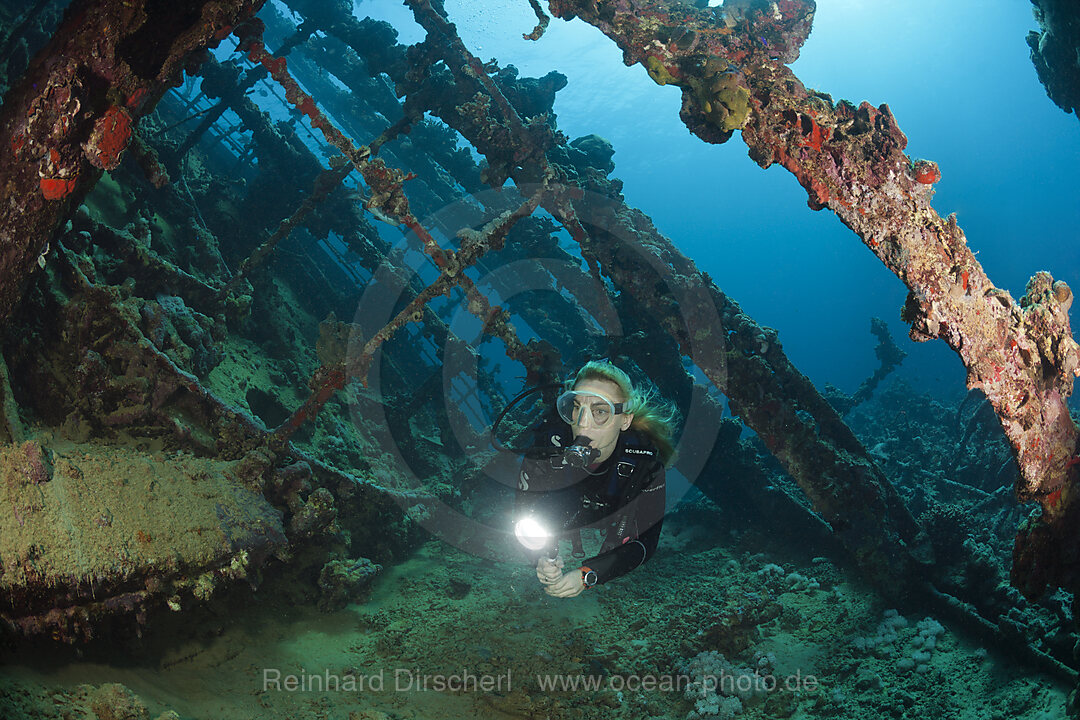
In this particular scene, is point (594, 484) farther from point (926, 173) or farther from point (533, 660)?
point (926, 173)

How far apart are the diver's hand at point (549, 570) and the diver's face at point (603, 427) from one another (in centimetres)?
79

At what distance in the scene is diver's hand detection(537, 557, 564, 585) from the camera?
2541 mm

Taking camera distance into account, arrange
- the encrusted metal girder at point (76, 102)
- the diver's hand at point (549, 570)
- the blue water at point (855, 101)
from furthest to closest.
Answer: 1. the blue water at point (855, 101)
2. the encrusted metal girder at point (76, 102)
3. the diver's hand at point (549, 570)

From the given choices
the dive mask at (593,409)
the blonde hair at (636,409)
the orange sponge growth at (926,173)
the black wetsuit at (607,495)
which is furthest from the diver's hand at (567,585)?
the orange sponge growth at (926,173)

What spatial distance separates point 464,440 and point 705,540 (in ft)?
13.4

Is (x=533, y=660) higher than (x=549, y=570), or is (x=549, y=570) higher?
(x=549, y=570)

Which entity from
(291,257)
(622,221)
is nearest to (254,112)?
(291,257)

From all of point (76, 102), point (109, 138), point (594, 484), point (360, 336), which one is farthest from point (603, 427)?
point (76, 102)

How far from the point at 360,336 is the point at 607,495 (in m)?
3.45

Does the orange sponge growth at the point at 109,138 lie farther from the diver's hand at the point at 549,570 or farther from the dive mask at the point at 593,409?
the diver's hand at the point at 549,570

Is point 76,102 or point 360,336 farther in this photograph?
point 360,336

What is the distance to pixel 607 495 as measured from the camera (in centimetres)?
295

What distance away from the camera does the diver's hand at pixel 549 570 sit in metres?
2.54

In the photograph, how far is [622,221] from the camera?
6098 millimetres
